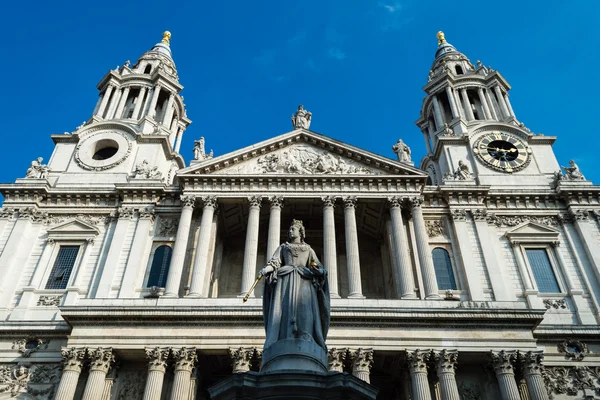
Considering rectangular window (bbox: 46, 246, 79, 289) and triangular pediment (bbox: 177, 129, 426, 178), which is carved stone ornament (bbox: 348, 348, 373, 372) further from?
rectangular window (bbox: 46, 246, 79, 289)

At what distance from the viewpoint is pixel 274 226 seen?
27.7m

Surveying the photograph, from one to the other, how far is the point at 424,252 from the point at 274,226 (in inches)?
310

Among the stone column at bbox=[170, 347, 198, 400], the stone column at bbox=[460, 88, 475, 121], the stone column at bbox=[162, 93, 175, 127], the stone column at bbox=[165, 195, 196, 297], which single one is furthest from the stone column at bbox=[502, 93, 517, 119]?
the stone column at bbox=[170, 347, 198, 400]

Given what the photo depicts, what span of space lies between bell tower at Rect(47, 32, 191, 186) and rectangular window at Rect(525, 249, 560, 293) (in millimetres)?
21430

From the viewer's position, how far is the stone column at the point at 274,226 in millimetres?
26609

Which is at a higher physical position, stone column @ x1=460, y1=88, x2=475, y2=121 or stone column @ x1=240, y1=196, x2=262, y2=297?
stone column @ x1=460, y1=88, x2=475, y2=121

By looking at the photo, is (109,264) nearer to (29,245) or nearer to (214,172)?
(29,245)

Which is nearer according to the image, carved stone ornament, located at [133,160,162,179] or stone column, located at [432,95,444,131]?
carved stone ornament, located at [133,160,162,179]

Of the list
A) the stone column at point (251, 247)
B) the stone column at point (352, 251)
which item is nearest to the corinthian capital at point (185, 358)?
the stone column at point (251, 247)

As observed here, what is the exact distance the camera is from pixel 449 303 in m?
23.1

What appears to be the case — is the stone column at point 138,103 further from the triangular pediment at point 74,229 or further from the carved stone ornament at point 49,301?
the carved stone ornament at point 49,301

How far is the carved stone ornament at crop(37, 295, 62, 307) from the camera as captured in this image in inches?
1047

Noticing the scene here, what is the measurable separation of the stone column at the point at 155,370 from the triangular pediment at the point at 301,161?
35.5 feet

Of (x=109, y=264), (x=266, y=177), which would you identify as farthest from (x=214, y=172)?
(x=109, y=264)
